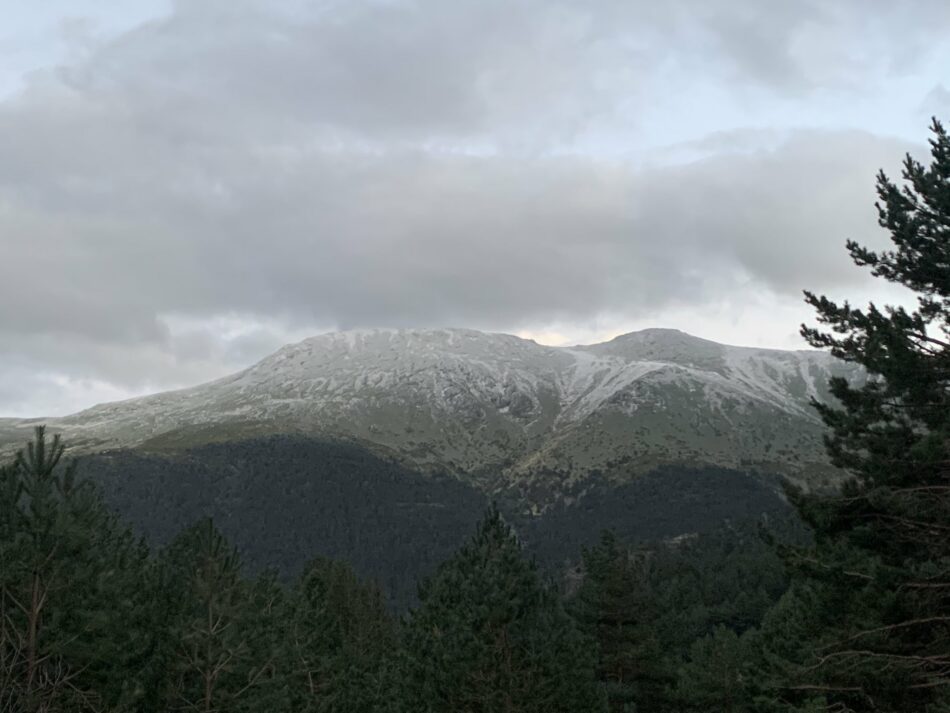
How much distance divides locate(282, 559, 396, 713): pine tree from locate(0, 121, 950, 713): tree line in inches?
13.2

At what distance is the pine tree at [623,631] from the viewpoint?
45.6m

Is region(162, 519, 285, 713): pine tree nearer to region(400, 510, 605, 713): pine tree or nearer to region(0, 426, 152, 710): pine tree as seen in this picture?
region(0, 426, 152, 710): pine tree

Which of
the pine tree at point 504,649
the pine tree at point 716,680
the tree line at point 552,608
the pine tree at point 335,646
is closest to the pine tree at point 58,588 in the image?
the tree line at point 552,608

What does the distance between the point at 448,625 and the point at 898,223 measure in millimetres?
20951

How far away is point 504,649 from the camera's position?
2819 cm

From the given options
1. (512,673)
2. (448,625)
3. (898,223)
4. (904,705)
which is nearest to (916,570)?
(904,705)

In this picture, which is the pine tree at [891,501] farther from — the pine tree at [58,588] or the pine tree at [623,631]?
the pine tree at [623,631]

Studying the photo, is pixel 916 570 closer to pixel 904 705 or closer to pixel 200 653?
pixel 904 705

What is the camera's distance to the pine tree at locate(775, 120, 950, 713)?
50.9 ft

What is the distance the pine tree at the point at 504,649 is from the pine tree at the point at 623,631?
15517 mm

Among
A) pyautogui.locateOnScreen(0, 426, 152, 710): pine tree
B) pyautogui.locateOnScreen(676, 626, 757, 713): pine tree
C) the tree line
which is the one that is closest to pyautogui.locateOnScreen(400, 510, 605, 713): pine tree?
the tree line

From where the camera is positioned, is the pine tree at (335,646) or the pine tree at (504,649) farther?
the pine tree at (335,646)

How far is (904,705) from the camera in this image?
1653cm

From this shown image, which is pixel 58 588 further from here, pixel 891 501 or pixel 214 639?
pixel 891 501
